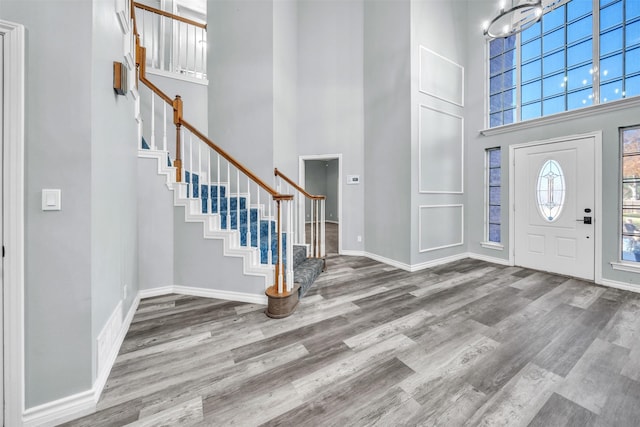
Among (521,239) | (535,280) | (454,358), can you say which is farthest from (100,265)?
(521,239)

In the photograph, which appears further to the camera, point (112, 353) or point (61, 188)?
point (112, 353)

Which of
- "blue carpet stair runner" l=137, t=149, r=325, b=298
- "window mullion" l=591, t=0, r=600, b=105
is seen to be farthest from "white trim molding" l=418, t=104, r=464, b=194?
"blue carpet stair runner" l=137, t=149, r=325, b=298

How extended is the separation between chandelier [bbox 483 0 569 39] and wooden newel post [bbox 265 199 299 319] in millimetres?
2938

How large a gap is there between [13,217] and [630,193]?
5863 mm

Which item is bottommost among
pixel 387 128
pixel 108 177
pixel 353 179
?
pixel 108 177

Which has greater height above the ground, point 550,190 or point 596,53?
point 596,53

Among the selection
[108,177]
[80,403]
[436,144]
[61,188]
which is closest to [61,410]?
[80,403]

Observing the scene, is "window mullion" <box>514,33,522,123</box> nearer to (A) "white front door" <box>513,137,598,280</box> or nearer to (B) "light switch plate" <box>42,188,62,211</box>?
(A) "white front door" <box>513,137,598,280</box>

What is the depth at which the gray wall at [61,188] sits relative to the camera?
126cm

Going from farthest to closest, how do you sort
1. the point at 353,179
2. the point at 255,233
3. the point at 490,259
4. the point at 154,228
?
the point at 353,179 → the point at 490,259 → the point at 255,233 → the point at 154,228

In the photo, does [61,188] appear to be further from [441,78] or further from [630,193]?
[630,193]

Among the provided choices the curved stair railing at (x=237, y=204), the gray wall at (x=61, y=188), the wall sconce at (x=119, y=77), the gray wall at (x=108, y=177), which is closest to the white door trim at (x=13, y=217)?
the gray wall at (x=61, y=188)

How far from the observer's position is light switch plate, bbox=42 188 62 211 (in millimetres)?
1277

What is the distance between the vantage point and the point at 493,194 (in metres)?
4.54
